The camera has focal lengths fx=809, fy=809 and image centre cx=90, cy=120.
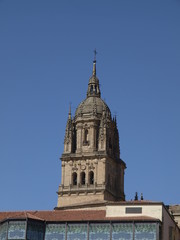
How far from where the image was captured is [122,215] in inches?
3108

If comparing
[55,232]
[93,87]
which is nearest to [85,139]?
[93,87]

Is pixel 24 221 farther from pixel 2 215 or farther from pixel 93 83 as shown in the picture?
pixel 93 83

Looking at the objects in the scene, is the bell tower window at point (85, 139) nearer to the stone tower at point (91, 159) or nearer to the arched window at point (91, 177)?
the stone tower at point (91, 159)

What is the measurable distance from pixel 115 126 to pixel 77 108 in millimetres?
5948

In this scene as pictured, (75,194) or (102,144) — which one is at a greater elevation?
(102,144)

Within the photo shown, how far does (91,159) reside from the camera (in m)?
108

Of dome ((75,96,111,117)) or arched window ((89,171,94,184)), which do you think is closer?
arched window ((89,171,94,184))

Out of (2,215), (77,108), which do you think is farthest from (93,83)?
(2,215)

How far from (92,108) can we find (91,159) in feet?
26.9

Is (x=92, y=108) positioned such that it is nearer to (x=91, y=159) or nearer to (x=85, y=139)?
(x=85, y=139)

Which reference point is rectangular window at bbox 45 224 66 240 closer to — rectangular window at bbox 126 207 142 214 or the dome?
rectangular window at bbox 126 207 142 214

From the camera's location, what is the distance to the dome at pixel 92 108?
112 m

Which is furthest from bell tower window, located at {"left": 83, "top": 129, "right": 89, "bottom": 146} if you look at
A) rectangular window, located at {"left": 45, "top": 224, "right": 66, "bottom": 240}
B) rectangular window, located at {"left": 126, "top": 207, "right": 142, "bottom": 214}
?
rectangular window, located at {"left": 45, "top": 224, "right": 66, "bottom": 240}

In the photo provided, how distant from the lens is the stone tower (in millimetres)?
105812
